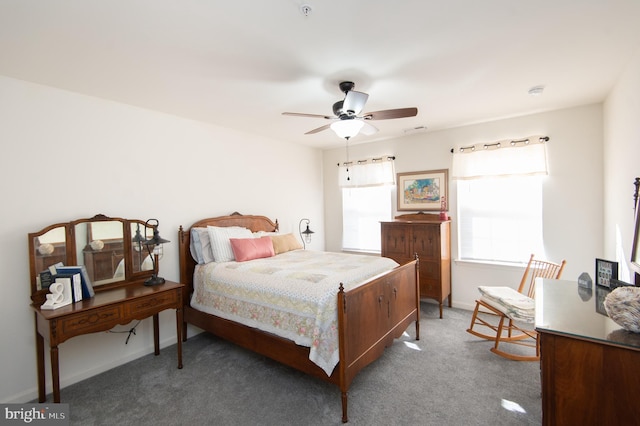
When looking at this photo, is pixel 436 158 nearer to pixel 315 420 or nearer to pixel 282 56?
pixel 282 56

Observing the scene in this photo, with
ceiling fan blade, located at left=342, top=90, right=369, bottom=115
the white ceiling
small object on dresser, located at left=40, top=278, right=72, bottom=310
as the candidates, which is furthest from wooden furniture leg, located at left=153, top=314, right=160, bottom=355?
ceiling fan blade, located at left=342, top=90, right=369, bottom=115

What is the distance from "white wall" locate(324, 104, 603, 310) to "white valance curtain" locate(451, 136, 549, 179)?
93mm

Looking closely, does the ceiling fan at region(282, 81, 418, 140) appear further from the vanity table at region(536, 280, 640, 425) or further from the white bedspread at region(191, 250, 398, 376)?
the vanity table at region(536, 280, 640, 425)

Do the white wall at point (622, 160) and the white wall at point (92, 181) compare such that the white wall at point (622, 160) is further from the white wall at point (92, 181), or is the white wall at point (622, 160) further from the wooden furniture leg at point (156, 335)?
the wooden furniture leg at point (156, 335)

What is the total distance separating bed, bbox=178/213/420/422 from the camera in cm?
207

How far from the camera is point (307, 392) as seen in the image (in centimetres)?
231

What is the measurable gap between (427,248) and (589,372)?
267cm

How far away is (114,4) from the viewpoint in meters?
1.51

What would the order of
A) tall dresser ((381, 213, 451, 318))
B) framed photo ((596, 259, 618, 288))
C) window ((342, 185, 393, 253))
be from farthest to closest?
window ((342, 185, 393, 253)) < tall dresser ((381, 213, 451, 318)) < framed photo ((596, 259, 618, 288))

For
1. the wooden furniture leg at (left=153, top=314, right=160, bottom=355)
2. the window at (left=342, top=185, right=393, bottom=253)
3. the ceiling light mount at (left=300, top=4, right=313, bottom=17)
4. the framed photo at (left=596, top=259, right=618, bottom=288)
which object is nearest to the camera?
the ceiling light mount at (left=300, top=4, right=313, bottom=17)

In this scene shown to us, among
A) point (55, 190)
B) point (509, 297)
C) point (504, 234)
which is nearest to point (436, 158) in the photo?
point (504, 234)

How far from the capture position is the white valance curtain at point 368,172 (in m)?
4.65

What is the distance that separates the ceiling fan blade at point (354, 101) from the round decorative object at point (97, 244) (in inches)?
98.7

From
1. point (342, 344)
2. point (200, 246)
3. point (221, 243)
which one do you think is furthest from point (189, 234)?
point (342, 344)
